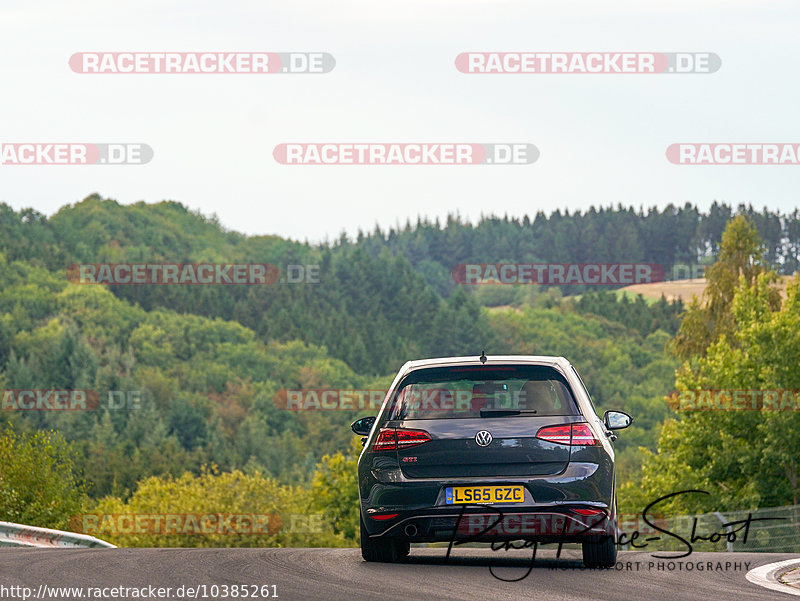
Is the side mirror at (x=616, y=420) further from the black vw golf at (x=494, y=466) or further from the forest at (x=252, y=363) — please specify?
the forest at (x=252, y=363)

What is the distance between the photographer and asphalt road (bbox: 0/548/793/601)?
8305 mm

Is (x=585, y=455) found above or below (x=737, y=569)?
above

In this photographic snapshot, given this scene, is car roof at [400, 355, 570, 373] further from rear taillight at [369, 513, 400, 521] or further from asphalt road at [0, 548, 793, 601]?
asphalt road at [0, 548, 793, 601]

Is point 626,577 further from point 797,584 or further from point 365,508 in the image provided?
point 365,508

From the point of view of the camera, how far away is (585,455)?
9594mm

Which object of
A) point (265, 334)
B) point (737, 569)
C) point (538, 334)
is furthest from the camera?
point (265, 334)

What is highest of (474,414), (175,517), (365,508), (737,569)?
(474,414)

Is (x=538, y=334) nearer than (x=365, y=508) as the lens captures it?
No

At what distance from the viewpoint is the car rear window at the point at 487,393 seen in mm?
9805

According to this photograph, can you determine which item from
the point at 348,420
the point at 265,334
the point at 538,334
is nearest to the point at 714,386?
the point at 348,420

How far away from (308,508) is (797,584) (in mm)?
82143
